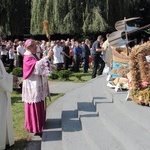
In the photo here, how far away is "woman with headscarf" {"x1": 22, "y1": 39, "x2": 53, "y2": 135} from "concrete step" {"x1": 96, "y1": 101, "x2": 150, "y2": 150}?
3.43 feet

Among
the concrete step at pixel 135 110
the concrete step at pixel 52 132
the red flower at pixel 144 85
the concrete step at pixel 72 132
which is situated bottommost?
the concrete step at pixel 52 132

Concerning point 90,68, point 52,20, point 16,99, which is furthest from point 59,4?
point 16,99

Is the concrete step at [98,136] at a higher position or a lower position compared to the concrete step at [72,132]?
higher

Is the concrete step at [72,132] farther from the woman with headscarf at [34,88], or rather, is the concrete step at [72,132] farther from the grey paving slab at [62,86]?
the grey paving slab at [62,86]

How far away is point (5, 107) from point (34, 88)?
27.4 inches

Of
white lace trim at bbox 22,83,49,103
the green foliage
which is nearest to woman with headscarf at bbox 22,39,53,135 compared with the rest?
white lace trim at bbox 22,83,49,103

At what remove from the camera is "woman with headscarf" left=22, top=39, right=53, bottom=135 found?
559cm

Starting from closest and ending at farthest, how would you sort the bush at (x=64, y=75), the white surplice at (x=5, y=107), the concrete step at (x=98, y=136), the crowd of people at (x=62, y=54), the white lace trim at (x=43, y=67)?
1. the concrete step at (x=98, y=136)
2. the white surplice at (x=5, y=107)
3. the white lace trim at (x=43, y=67)
4. the bush at (x=64, y=75)
5. the crowd of people at (x=62, y=54)

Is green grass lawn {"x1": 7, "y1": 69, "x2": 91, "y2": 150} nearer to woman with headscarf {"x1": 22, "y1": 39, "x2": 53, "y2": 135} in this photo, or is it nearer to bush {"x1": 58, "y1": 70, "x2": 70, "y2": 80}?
woman with headscarf {"x1": 22, "y1": 39, "x2": 53, "y2": 135}

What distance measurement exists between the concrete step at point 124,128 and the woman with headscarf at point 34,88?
1047mm

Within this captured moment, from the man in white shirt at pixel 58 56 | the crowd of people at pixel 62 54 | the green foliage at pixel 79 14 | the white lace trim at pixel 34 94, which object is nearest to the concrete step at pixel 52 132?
the white lace trim at pixel 34 94

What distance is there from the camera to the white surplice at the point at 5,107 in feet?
16.7

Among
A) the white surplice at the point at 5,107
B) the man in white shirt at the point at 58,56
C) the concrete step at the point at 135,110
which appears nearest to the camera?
the concrete step at the point at 135,110

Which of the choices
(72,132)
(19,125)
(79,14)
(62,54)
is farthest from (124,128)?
(79,14)
